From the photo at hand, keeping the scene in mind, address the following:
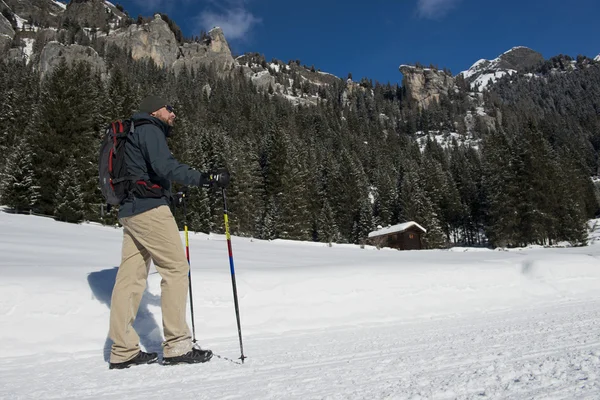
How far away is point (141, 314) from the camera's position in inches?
150

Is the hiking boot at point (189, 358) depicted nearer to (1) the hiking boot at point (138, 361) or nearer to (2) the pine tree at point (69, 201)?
(1) the hiking boot at point (138, 361)

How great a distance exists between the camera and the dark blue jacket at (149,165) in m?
2.85

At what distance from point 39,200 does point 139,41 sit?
448 ft

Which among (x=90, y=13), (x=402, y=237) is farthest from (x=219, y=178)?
(x=90, y=13)

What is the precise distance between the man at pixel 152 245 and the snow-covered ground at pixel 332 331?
165mm

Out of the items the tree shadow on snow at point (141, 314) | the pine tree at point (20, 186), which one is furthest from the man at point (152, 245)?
the pine tree at point (20, 186)

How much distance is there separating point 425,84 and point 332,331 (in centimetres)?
18301

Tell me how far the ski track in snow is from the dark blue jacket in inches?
49.6

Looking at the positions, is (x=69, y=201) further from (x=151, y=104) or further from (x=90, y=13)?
(x=90, y=13)

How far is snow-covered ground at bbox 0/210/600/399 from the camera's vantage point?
2027 mm

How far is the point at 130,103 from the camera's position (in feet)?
119

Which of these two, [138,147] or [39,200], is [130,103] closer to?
[39,200]

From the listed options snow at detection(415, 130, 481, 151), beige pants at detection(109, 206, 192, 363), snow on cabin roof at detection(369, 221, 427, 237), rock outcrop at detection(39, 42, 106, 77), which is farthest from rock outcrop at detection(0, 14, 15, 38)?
beige pants at detection(109, 206, 192, 363)

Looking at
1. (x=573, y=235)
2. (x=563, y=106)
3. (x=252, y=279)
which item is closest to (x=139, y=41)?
(x=573, y=235)
